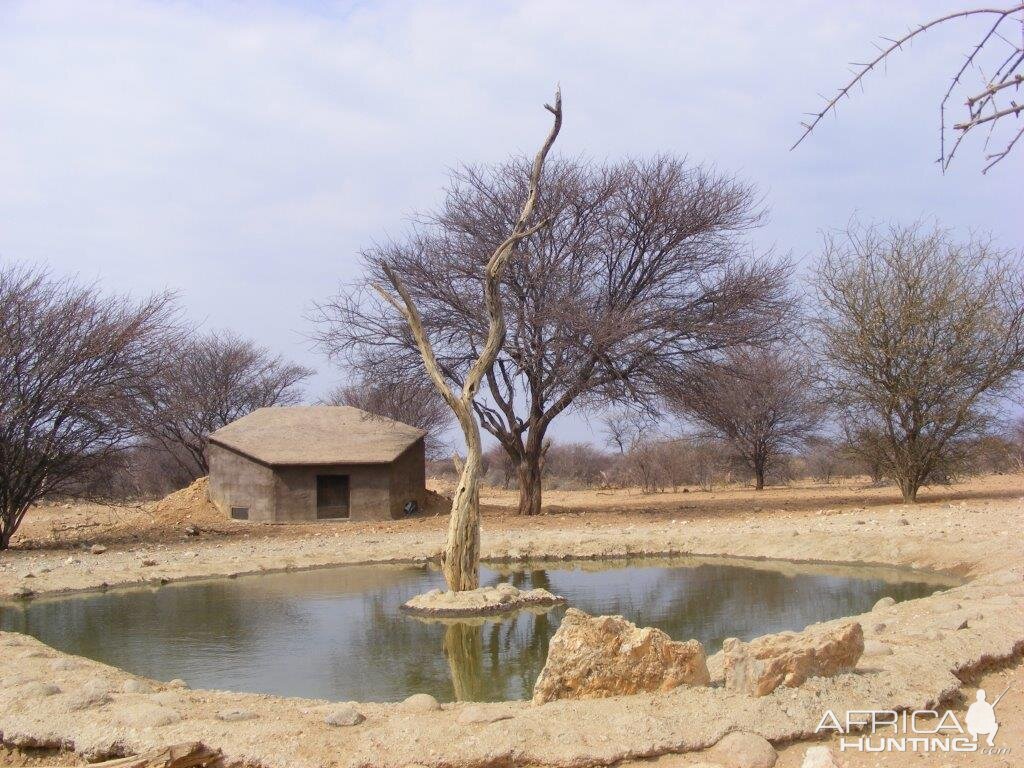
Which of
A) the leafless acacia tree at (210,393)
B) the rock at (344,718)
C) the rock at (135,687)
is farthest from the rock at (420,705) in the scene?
the leafless acacia tree at (210,393)

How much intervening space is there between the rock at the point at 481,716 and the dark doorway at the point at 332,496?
19098 millimetres

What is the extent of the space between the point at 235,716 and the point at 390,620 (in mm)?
4809

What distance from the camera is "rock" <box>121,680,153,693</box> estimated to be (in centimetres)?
658

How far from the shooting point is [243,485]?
24.0 m

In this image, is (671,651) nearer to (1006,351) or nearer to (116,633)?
(116,633)

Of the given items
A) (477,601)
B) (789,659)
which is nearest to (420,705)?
(789,659)

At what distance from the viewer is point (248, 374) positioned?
3947cm

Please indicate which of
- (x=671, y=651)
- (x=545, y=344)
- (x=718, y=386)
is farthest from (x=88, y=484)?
(x=671, y=651)

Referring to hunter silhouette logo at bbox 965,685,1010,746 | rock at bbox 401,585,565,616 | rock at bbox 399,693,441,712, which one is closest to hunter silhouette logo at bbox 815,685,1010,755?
hunter silhouette logo at bbox 965,685,1010,746

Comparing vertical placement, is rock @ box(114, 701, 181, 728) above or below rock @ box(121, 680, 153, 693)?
above

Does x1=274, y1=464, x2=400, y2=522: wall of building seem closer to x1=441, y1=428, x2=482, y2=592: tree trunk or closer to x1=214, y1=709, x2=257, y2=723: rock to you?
x1=441, y1=428, x2=482, y2=592: tree trunk

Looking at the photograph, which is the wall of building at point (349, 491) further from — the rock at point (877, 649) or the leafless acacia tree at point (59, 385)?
the rock at point (877, 649)

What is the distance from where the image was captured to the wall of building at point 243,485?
23.7 m

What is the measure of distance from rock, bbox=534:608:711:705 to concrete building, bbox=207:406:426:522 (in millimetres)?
18164
